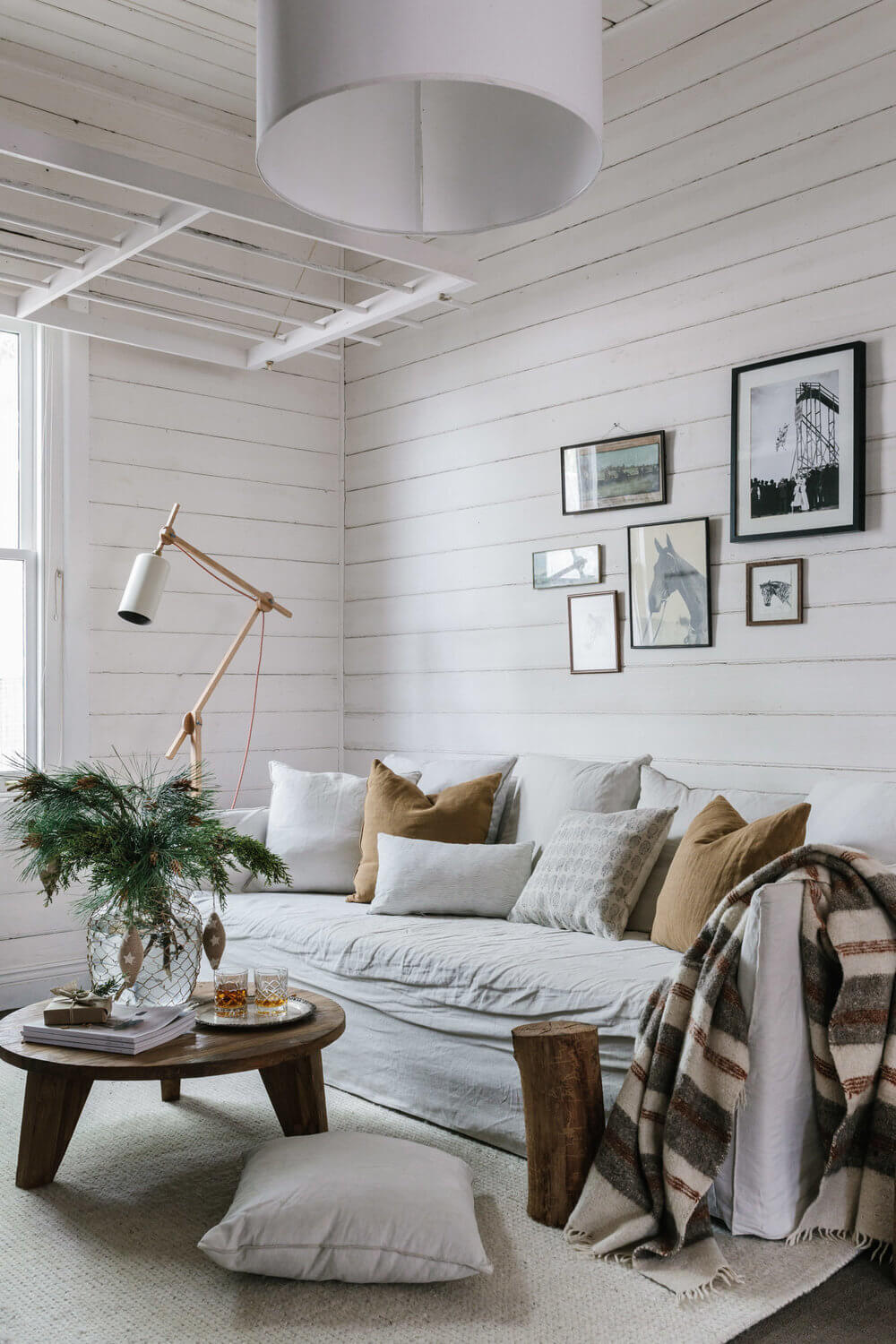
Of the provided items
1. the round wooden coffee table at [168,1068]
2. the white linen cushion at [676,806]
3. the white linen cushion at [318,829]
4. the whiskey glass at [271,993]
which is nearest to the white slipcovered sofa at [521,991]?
the white linen cushion at [676,806]

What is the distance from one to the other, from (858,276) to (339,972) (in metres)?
2.36

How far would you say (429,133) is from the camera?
1857 millimetres

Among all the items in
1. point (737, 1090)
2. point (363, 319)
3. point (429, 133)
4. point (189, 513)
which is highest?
point (363, 319)

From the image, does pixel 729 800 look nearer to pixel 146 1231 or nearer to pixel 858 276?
pixel 858 276

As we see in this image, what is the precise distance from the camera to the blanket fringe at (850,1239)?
222cm

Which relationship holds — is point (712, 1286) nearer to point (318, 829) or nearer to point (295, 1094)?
point (295, 1094)

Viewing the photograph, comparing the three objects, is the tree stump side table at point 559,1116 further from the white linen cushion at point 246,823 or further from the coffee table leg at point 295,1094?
the white linen cushion at point 246,823

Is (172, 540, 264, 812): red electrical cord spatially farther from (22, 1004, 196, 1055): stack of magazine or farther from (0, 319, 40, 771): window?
(22, 1004, 196, 1055): stack of magazine

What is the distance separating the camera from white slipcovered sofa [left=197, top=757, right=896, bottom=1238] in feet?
7.47

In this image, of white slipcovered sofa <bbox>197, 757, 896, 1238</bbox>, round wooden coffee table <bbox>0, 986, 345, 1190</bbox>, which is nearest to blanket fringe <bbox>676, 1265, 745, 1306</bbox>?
white slipcovered sofa <bbox>197, 757, 896, 1238</bbox>

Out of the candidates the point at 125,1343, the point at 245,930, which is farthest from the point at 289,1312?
the point at 245,930

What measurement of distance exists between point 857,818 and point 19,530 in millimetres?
3030

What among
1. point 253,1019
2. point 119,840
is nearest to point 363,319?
point 119,840

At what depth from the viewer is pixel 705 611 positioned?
11.8ft
